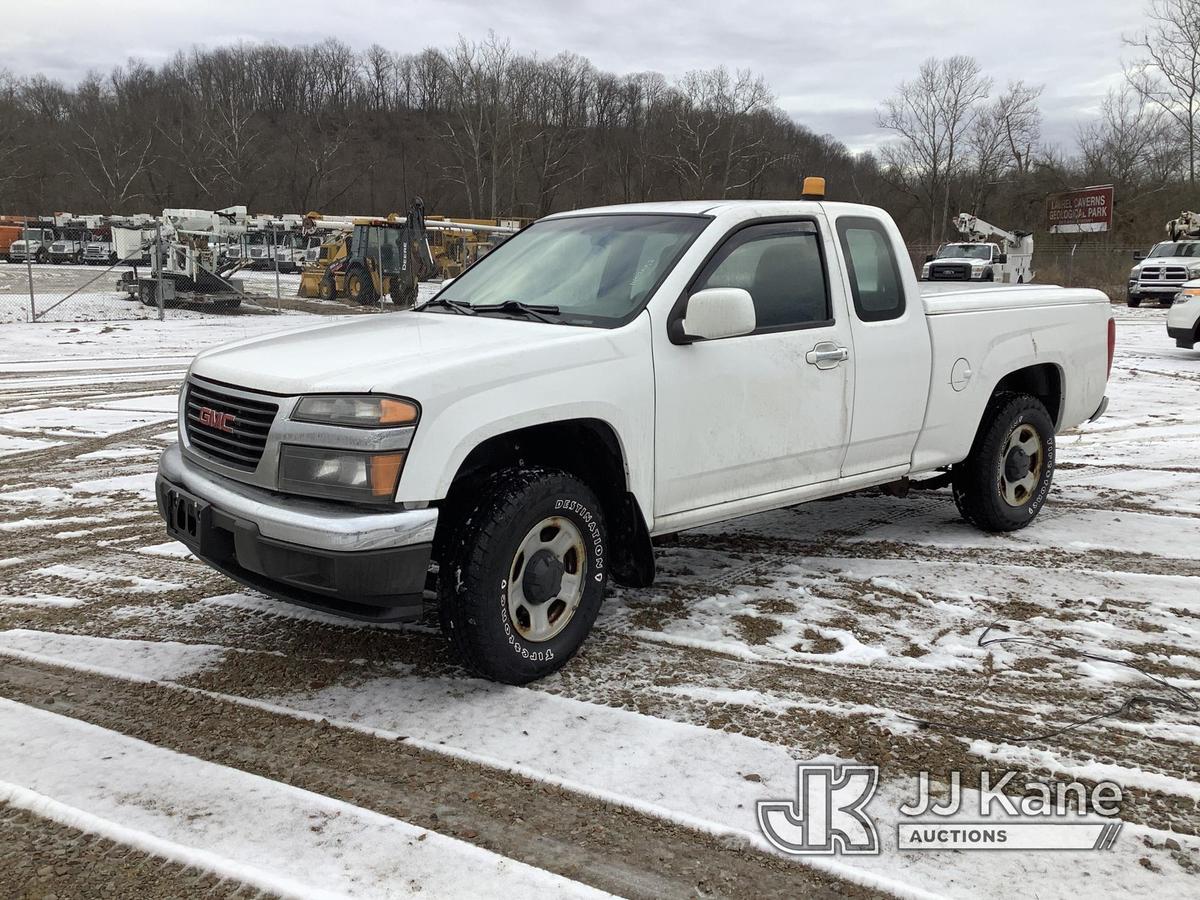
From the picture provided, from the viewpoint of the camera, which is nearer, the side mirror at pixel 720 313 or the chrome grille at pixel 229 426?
the chrome grille at pixel 229 426

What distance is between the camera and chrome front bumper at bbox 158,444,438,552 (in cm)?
332

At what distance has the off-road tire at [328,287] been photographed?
3019 centimetres

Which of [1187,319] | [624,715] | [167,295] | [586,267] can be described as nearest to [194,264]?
[167,295]

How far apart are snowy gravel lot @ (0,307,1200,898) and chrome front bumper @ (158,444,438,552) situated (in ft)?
2.30

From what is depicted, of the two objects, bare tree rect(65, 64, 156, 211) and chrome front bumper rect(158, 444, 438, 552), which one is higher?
bare tree rect(65, 64, 156, 211)

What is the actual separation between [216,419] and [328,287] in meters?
27.8

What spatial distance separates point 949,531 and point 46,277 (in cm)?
4050

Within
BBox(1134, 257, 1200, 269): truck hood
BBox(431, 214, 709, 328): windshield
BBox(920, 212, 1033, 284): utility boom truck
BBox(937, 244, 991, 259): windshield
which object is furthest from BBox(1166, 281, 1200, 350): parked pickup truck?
BBox(937, 244, 991, 259): windshield

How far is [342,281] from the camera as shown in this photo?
100ft

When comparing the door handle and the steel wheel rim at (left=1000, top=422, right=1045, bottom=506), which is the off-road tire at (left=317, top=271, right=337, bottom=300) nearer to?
the steel wheel rim at (left=1000, top=422, right=1045, bottom=506)

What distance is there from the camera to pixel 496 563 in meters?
3.58

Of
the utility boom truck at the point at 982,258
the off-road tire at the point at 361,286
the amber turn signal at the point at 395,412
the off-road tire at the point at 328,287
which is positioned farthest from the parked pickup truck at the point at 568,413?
the utility boom truck at the point at 982,258

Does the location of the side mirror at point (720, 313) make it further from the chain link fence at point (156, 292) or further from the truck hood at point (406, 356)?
the chain link fence at point (156, 292)

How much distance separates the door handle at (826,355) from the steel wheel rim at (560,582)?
151cm
